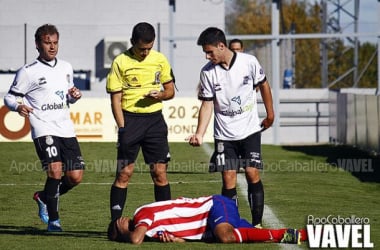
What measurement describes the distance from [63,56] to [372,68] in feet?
70.6

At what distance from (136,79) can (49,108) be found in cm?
104

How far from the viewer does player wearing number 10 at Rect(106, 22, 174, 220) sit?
38.2ft

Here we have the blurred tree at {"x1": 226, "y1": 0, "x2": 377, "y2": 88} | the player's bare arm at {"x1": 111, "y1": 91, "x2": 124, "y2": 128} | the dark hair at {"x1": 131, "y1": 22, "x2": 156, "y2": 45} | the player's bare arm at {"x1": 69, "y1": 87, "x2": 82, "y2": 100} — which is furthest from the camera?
the blurred tree at {"x1": 226, "y1": 0, "x2": 377, "y2": 88}

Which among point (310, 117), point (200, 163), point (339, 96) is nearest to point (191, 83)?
point (310, 117)

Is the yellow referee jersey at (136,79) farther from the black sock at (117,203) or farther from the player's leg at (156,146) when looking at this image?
the black sock at (117,203)

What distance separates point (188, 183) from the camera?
58.7 ft

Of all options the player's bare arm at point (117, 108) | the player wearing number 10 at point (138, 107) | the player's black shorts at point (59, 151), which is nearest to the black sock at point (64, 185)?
the player's black shorts at point (59, 151)

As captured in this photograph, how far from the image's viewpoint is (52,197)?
Answer: 12.1 m

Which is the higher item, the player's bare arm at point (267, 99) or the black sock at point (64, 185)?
the player's bare arm at point (267, 99)

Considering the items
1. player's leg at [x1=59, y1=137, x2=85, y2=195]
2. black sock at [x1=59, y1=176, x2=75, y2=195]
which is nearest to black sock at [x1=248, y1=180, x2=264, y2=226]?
player's leg at [x1=59, y1=137, x2=85, y2=195]

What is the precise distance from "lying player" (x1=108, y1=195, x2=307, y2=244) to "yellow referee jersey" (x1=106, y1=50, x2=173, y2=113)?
1.17 metres

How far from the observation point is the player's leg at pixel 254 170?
38.6 feet

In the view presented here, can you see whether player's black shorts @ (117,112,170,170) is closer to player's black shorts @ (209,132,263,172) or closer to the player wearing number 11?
the player wearing number 11

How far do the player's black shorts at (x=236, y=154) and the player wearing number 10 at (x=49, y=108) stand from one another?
4.89 feet
